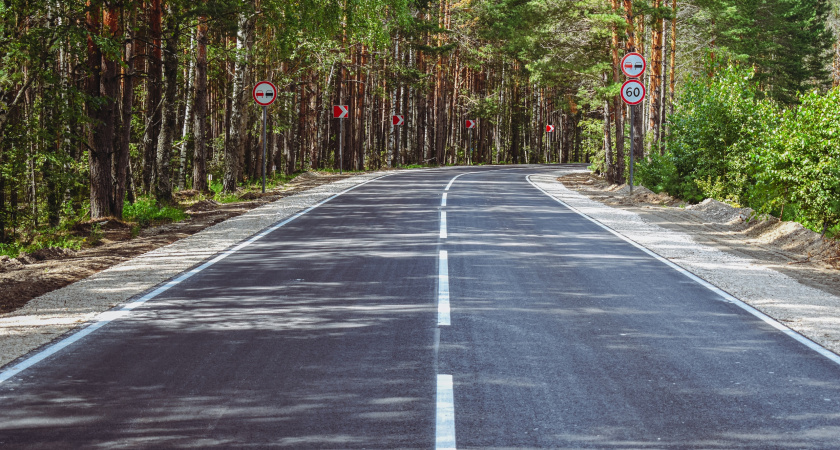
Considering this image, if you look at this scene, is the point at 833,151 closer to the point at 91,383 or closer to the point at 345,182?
the point at 91,383

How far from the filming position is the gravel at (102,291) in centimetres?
697

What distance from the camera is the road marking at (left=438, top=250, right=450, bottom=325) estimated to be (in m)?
7.68

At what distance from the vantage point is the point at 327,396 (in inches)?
209

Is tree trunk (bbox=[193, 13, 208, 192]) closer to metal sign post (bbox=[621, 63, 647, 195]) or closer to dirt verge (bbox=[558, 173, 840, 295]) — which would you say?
metal sign post (bbox=[621, 63, 647, 195])

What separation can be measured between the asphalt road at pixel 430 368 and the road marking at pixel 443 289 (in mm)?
28

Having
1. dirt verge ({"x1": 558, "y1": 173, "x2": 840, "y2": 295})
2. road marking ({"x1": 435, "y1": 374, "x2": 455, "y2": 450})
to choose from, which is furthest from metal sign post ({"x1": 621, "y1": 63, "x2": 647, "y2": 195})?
road marking ({"x1": 435, "y1": 374, "x2": 455, "y2": 450})

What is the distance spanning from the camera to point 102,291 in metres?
9.03

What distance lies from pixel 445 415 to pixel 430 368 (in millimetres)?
1052

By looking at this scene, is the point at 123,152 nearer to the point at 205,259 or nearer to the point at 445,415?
the point at 205,259

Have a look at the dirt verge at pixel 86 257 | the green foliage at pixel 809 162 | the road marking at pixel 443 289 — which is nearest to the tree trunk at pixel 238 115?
the dirt verge at pixel 86 257

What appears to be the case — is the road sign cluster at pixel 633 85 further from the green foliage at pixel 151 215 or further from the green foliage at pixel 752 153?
the green foliage at pixel 151 215

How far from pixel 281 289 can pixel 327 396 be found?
155 inches

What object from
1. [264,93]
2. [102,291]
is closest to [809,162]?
[102,291]

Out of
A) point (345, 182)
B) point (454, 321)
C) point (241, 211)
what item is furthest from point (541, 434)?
point (345, 182)
